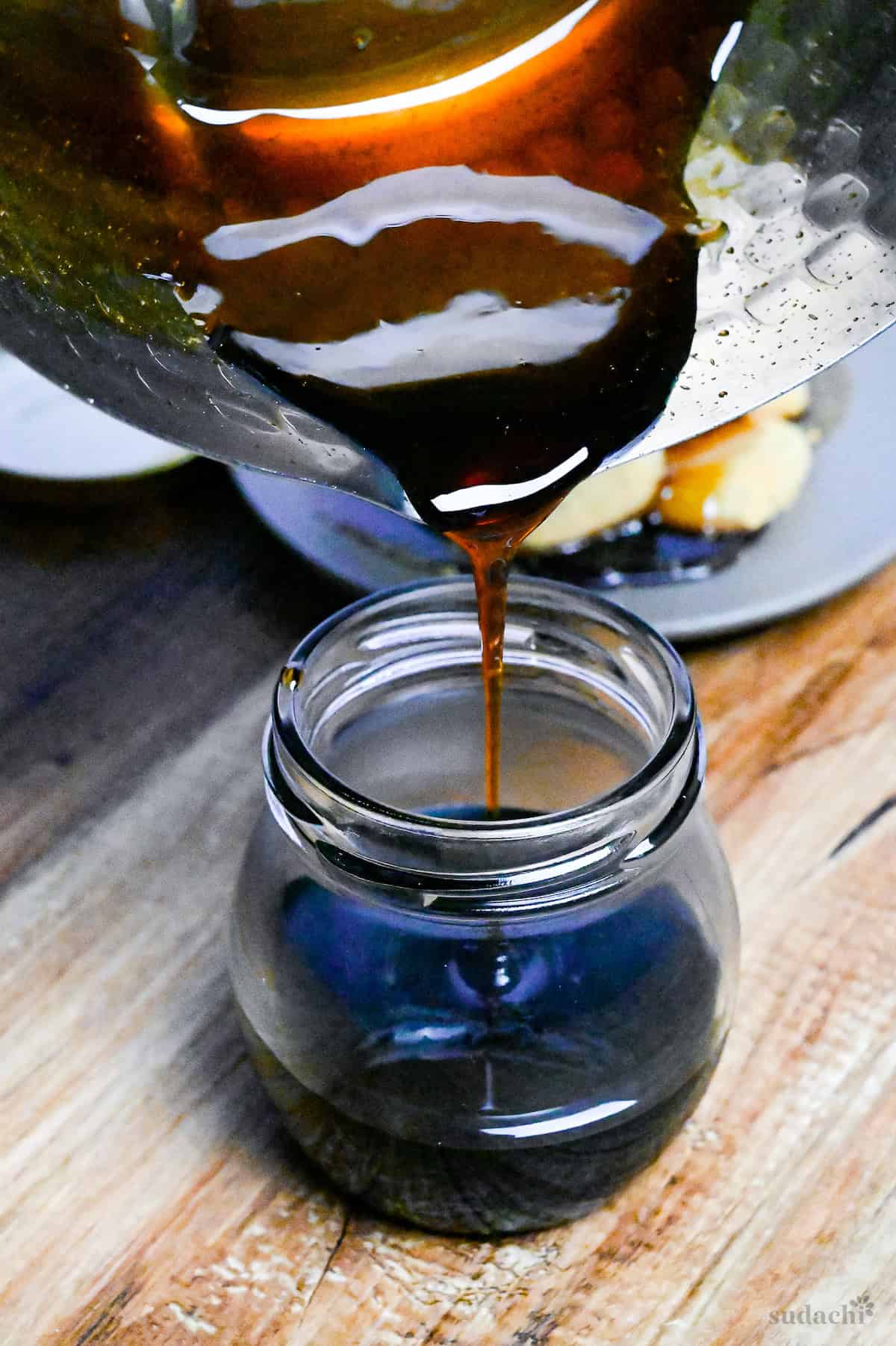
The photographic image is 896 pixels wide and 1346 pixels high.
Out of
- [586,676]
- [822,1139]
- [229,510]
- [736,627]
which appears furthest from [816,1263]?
[229,510]

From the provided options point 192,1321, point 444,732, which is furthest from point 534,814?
point 192,1321

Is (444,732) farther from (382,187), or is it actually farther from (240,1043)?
(382,187)

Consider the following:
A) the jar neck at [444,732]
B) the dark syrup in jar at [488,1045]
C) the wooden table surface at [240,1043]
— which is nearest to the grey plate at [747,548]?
the wooden table surface at [240,1043]

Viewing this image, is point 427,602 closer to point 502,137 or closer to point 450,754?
point 450,754

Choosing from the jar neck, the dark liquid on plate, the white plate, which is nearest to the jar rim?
the jar neck

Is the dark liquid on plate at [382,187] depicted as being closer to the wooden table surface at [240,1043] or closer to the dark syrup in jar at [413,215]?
the dark syrup in jar at [413,215]

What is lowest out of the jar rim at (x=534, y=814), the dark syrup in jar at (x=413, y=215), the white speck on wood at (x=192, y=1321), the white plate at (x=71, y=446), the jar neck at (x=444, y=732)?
the white speck on wood at (x=192, y=1321)

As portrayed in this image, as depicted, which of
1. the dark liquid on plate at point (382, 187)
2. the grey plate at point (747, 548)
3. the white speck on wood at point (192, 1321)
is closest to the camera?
the dark liquid on plate at point (382, 187)
